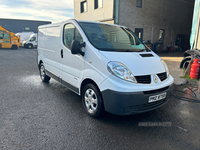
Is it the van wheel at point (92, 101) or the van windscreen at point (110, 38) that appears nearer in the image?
the van wheel at point (92, 101)

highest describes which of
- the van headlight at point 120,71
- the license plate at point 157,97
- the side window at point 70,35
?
the side window at point 70,35

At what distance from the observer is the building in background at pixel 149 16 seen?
589 inches

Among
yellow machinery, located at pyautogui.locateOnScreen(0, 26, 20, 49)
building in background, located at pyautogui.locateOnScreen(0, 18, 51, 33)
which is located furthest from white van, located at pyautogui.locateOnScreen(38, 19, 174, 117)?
building in background, located at pyautogui.locateOnScreen(0, 18, 51, 33)

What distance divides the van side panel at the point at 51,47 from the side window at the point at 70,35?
291 mm

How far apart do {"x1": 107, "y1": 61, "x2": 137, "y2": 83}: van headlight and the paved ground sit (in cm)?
98

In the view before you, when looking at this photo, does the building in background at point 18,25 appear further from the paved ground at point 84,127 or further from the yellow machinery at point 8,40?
the paved ground at point 84,127

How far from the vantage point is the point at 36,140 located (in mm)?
2566

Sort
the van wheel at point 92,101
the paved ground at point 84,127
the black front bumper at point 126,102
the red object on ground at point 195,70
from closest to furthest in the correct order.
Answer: the paved ground at point 84,127 < the black front bumper at point 126,102 < the van wheel at point 92,101 < the red object on ground at point 195,70

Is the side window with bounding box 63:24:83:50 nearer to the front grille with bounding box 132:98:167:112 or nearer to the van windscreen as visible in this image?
the van windscreen

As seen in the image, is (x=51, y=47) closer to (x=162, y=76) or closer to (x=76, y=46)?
(x=76, y=46)

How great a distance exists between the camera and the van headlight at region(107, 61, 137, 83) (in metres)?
2.76

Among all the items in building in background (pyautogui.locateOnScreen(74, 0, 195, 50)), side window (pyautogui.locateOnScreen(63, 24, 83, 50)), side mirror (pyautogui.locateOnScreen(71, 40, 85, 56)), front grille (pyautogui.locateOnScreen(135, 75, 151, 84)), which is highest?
building in background (pyautogui.locateOnScreen(74, 0, 195, 50))

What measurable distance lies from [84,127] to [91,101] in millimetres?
533

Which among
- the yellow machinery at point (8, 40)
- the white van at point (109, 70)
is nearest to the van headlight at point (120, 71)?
the white van at point (109, 70)
